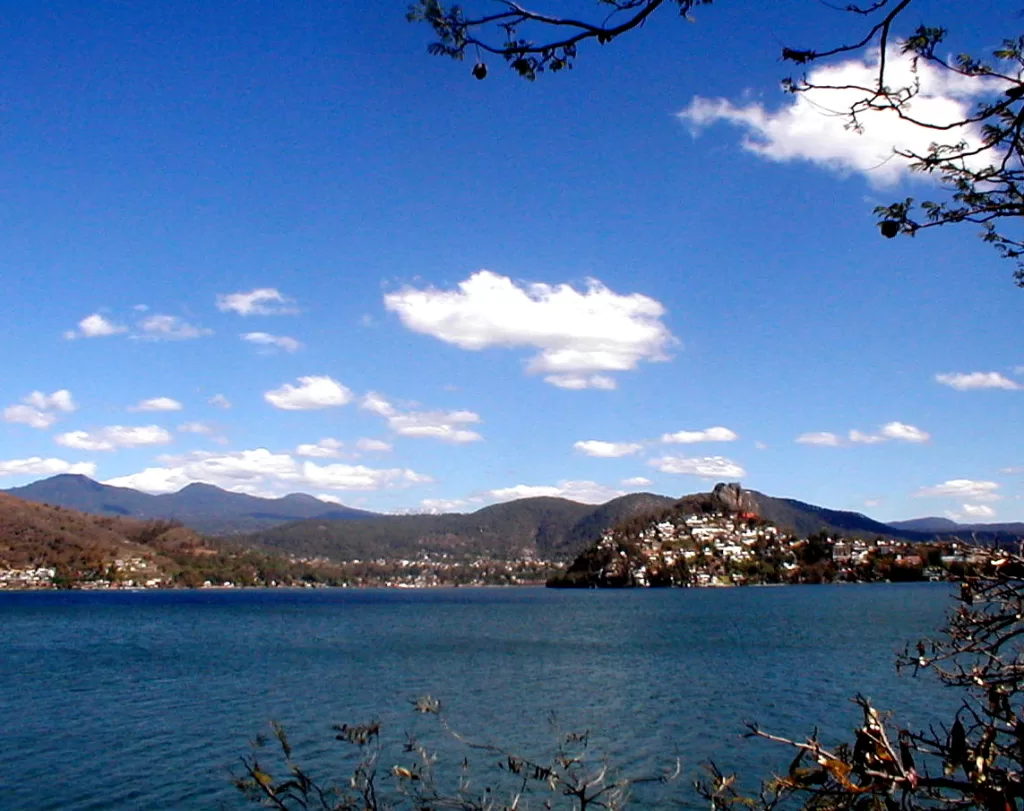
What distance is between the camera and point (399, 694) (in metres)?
32.6

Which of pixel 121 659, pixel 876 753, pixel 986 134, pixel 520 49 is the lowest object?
pixel 121 659

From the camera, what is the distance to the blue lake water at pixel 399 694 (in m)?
20.9

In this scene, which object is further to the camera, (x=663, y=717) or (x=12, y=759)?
(x=663, y=717)

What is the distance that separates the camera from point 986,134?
172 inches

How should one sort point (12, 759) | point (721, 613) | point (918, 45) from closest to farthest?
point (918, 45)
point (12, 759)
point (721, 613)

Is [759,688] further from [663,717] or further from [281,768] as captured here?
[281,768]

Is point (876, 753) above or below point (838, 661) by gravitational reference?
A: above

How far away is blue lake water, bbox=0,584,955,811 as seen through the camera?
20.9 meters

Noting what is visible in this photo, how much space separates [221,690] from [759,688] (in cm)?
2171

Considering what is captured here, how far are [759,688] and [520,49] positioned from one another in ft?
108

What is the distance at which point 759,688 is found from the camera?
109 feet

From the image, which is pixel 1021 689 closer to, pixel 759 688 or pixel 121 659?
pixel 759 688

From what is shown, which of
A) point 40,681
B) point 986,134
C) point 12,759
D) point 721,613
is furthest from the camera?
point 721,613

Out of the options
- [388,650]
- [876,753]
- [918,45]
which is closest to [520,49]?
[918,45]
